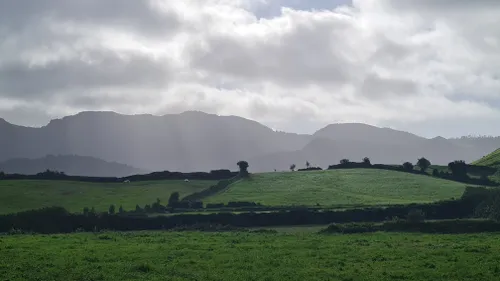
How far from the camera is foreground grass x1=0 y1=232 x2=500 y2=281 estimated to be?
113 feet

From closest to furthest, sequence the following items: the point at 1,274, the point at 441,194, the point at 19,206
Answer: the point at 1,274 < the point at 19,206 < the point at 441,194

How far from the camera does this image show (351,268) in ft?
120

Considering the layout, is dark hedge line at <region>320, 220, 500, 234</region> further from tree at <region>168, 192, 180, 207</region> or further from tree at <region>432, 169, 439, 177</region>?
tree at <region>432, 169, 439, 177</region>

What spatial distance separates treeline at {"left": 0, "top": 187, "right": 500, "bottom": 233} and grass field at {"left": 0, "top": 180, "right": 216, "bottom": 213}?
20556 mm

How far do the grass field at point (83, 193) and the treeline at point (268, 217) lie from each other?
20.6 m

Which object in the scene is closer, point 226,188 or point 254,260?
point 254,260

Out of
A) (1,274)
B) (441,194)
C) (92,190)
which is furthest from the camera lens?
(92,190)

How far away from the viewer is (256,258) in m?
40.7

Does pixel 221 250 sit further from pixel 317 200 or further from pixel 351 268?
pixel 317 200

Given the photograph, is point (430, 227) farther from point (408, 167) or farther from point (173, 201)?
point (408, 167)

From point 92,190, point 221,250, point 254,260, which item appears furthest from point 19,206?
point 254,260

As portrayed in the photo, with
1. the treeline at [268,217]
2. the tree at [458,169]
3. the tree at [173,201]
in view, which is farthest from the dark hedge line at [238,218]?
the tree at [458,169]

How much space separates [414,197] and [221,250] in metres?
65.9

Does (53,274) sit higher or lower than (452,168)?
lower
